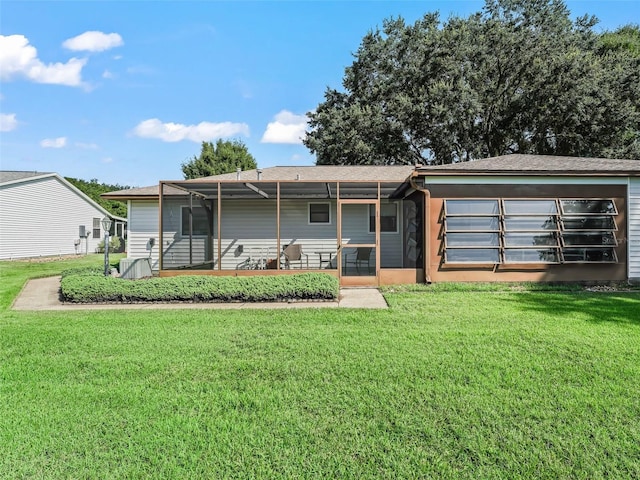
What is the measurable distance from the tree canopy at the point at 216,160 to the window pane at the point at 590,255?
29168mm

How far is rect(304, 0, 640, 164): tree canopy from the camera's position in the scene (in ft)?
59.9

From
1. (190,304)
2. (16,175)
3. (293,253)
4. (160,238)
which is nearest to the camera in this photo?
(190,304)

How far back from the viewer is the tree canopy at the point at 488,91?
1827 centimetres

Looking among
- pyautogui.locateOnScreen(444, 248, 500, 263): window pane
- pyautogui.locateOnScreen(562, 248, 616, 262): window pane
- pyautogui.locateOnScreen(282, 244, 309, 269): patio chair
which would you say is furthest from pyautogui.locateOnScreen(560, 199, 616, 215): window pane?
pyautogui.locateOnScreen(282, 244, 309, 269): patio chair

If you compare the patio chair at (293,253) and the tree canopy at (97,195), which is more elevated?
the tree canopy at (97,195)

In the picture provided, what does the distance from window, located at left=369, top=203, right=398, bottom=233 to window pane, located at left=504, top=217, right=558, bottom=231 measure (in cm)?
387

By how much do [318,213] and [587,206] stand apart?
287 inches

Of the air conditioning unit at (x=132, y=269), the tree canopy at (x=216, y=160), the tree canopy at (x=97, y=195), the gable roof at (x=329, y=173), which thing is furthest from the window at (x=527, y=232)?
the tree canopy at (x=216, y=160)

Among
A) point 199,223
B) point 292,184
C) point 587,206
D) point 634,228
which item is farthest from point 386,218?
point 634,228

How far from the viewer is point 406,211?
11.3m

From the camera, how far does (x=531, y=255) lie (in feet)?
28.7

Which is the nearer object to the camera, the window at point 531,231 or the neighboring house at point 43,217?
the window at point 531,231

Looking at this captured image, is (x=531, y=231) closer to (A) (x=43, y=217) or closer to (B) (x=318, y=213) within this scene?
(B) (x=318, y=213)

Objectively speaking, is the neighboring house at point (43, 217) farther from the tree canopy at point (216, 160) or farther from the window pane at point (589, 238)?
the window pane at point (589, 238)
